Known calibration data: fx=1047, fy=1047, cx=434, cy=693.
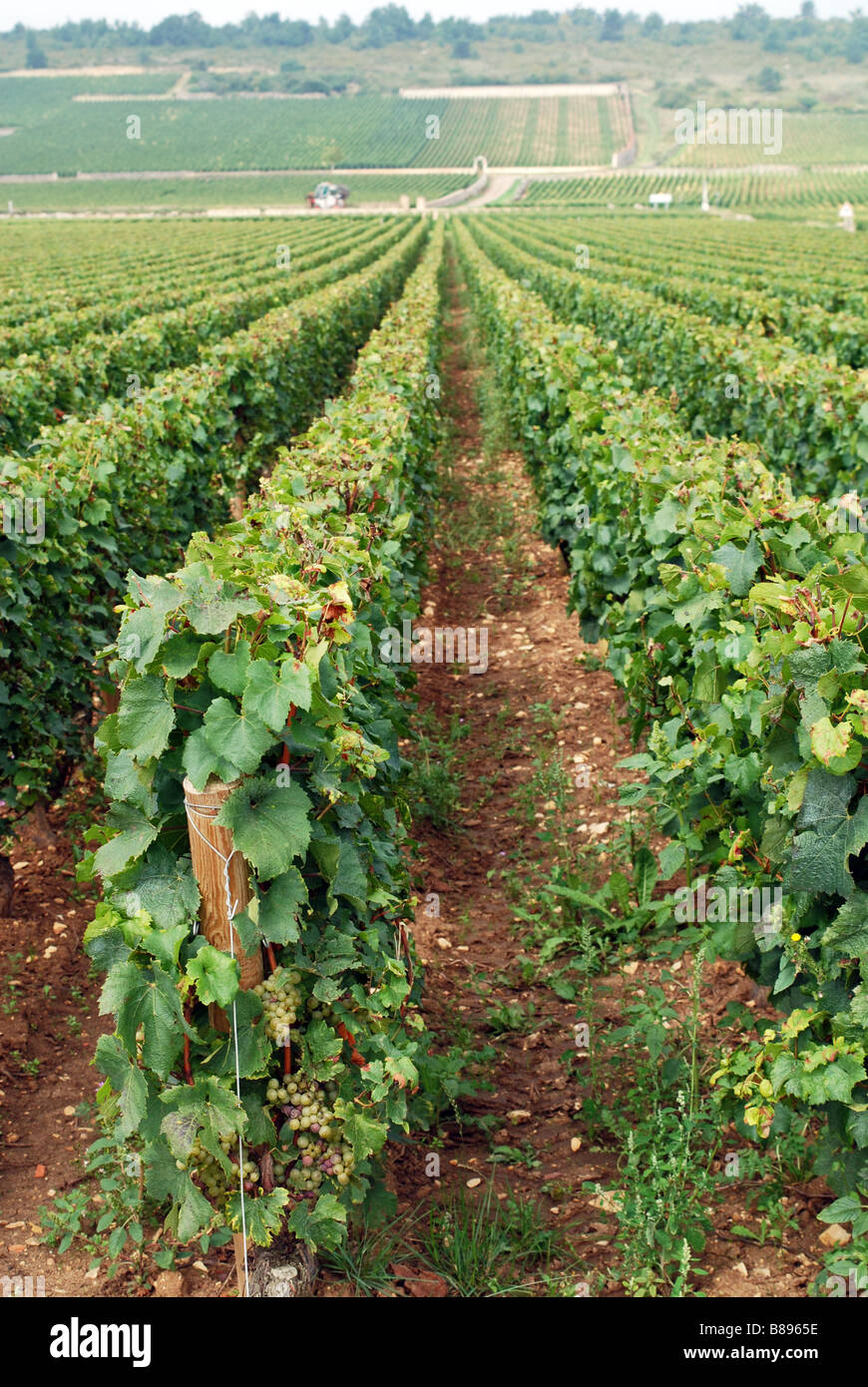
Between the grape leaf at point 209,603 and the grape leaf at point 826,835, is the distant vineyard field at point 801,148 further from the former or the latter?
the grape leaf at point 209,603

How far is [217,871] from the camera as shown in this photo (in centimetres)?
251

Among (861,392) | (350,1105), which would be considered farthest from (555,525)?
(350,1105)

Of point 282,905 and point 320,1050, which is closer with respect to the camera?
point 282,905

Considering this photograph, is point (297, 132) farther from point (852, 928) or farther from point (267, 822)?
point (852, 928)

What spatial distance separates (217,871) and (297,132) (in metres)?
146

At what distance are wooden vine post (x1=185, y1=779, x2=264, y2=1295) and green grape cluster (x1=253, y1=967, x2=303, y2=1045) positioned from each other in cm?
5

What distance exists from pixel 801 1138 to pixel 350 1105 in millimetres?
1653

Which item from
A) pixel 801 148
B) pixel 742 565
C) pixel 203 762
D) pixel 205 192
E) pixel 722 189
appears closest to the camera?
pixel 203 762

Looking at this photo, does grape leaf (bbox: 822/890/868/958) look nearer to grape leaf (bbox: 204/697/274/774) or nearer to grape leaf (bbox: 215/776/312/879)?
grape leaf (bbox: 215/776/312/879)

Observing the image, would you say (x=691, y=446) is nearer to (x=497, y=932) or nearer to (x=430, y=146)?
(x=497, y=932)

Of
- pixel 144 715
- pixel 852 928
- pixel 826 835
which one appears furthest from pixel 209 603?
pixel 852 928

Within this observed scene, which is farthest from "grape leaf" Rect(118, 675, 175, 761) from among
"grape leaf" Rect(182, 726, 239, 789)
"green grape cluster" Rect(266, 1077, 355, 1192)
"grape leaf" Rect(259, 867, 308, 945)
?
"green grape cluster" Rect(266, 1077, 355, 1192)

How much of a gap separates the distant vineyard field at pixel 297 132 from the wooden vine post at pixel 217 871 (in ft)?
405

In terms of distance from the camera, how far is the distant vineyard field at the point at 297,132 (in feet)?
380
